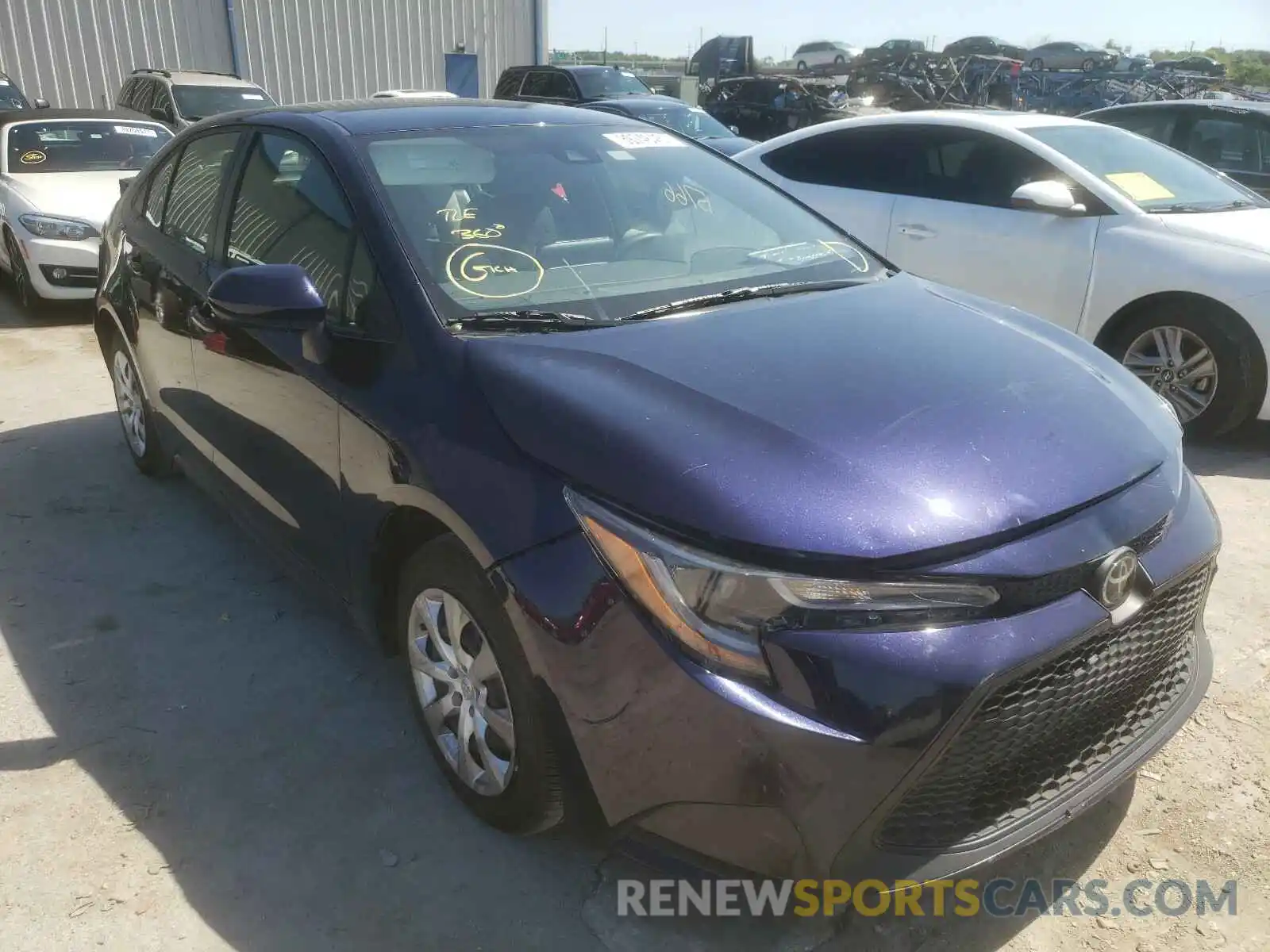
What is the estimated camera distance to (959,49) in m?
36.9

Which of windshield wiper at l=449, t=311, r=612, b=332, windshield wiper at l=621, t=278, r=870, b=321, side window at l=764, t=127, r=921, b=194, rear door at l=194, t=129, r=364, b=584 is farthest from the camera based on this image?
side window at l=764, t=127, r=921, b=194

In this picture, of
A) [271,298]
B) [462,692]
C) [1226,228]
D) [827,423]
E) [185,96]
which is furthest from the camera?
[185,96]

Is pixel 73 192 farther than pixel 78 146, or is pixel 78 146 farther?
pixel 78 146

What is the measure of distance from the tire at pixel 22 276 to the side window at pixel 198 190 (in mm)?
4502

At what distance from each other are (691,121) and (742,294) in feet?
40.9

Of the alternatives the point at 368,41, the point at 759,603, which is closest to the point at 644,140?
the point at 759,603

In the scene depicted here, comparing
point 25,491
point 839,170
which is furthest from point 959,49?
point 25,491

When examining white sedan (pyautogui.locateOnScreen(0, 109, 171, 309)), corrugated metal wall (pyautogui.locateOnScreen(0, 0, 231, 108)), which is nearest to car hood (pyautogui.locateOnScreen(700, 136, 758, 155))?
white sedan (pyautogui.locateOnScreen(0, 109, 171, 309))

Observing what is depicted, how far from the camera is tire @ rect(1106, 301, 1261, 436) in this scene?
4.68 meters

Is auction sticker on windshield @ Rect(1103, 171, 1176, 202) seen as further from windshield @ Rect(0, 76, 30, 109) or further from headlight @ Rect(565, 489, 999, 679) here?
windshield @ Rect(0, 76, 30, 109)

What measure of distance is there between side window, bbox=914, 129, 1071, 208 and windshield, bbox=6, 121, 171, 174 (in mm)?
6059

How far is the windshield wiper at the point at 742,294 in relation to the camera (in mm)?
2545

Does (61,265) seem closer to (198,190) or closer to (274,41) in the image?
(198,190)

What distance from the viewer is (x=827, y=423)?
2.02 metres
